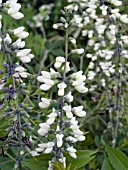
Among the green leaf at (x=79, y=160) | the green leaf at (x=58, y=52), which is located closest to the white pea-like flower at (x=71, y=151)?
the green leaf at (x=79, y=160)

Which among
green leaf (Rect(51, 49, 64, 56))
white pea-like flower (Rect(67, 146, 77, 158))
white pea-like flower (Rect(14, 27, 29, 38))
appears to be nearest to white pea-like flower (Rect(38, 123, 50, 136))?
white pea-like flower (Rect(67, 146, 77, 158))

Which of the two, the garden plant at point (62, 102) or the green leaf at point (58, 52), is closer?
the garden plant at point (62, 102)

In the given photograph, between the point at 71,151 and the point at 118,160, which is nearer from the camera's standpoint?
the point at 71,151

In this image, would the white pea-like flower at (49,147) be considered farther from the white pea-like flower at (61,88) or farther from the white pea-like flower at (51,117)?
the white pea-like flower at (61,88)

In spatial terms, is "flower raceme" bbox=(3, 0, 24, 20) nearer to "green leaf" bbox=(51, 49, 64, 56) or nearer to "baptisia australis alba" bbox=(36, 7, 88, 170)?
"baptisia australis alba" bbox=(36, 7, 88, 170)

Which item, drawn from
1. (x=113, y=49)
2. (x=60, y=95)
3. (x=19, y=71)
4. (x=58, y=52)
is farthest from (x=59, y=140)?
(x=58, y=52)

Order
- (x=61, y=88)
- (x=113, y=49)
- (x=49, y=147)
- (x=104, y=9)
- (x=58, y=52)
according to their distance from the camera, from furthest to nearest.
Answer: (x=58, y=52), (x=113, y=49), (x=104, y=9), (x=49, y=147), (x=61, y=88)

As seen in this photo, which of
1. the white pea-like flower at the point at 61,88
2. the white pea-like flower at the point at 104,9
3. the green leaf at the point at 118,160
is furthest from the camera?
the white pea-like flower at the point at 104,9

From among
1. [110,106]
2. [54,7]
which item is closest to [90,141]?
[110,106]

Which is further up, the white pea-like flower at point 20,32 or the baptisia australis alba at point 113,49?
the white pea-like flower at point 20,32

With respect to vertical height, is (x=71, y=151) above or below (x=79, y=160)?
above

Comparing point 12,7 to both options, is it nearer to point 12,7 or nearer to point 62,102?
point 12,7

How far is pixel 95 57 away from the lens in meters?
3.02

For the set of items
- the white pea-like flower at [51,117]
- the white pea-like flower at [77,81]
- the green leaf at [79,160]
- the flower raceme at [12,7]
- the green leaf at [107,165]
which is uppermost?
the flower raceme at [12,7]
